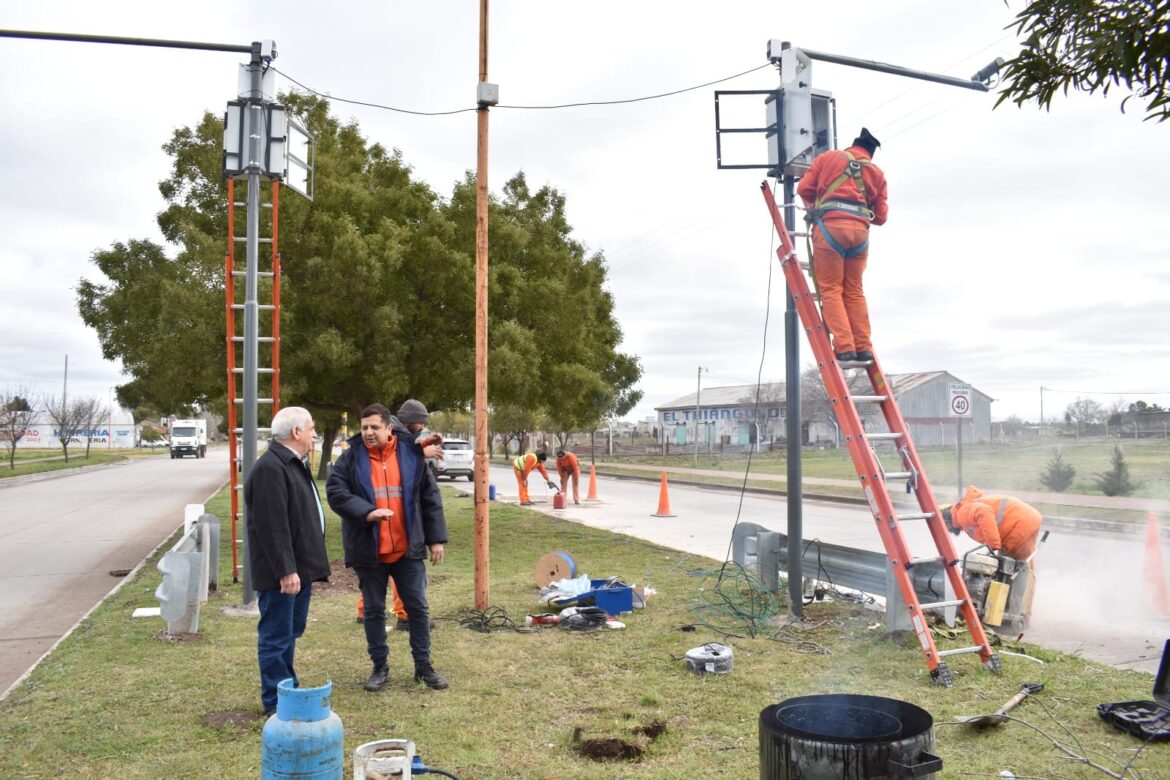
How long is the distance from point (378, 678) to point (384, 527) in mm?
1098

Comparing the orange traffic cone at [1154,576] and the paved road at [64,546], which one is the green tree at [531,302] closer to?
the paved road at [64,546]

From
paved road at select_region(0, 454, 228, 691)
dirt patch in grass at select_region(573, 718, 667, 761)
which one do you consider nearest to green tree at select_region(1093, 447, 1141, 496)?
dirt patch in grass at select_region(573, 718, 667, 761)

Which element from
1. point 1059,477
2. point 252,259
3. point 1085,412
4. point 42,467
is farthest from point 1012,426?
point 42,467

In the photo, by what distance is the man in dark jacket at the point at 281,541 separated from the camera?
5.48 meters

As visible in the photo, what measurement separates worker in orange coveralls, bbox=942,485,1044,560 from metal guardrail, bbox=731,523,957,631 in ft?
2.91

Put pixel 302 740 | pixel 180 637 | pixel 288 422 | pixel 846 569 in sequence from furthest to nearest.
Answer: pixel 846 569, pixel 180 637, pixel 288 422, pixel 302 740

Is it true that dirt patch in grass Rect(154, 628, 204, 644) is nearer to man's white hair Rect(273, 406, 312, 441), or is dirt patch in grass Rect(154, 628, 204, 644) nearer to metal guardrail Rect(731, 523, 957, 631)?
man's white hair Rect(273, 406, 312, 441)

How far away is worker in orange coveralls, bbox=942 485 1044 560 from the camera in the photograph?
318 inches

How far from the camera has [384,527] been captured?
6.18 meters

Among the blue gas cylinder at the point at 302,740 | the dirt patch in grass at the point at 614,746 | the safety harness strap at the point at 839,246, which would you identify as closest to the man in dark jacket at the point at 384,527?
the dirt patch in grass at the point at 614,746

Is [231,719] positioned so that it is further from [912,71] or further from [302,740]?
[912,71]

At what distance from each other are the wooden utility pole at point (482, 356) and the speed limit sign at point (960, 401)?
46.0 ft

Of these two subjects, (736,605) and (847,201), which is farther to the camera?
(736,605)

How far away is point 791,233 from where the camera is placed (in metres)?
7.79
